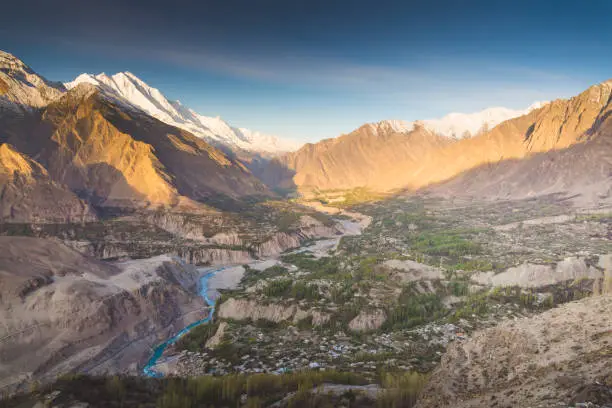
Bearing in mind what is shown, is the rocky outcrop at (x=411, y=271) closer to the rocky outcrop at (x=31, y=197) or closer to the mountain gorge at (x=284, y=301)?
the mountain gorge at (x=284, y=301)

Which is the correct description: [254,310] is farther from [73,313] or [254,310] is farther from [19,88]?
[19,88]

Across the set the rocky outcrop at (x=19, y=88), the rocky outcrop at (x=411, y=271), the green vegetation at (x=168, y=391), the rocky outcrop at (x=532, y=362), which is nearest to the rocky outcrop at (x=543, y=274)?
the rocky outcrop at (x=411, y=271)

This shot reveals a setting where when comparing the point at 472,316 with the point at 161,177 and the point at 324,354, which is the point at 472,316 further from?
the point at 161,177

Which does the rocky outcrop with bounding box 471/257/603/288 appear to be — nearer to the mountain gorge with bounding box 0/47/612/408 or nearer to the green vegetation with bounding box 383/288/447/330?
the mountain gorge with bounding box 0/47/612/408

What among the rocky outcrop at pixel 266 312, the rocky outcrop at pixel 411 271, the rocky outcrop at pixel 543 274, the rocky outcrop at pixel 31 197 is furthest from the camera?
the rocky outcrop at pixel 31 197

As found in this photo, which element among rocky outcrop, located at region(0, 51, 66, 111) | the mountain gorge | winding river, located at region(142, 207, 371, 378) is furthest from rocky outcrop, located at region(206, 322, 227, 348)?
rocky outcrop, located at region(0, 51, 66, 111)

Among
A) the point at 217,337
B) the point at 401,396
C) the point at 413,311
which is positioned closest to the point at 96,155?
the point at 217,337

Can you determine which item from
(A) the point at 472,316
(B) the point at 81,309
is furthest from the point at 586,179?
(B) the point at 81,309
